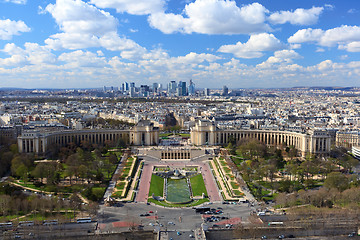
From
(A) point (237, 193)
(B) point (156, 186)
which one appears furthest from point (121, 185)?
(A) point (237, 193)

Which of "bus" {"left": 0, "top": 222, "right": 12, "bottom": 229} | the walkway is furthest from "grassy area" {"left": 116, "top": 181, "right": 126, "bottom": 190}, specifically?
"bus" {"left": 0, "top": 222, "right": 12, "bottom": 229}

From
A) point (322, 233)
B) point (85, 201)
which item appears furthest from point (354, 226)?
point (85, 201)

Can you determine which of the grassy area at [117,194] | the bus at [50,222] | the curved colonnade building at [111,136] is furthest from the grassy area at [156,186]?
the curved colonnade building at [111,136]

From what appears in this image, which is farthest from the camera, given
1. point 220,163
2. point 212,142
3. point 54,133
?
point 212,142

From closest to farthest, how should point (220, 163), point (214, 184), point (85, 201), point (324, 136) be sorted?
point (85, 201)
point (214, 184)
point (220, 163)
point (324, 136)

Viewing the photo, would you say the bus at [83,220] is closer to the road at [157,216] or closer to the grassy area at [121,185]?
the road at [157,216]

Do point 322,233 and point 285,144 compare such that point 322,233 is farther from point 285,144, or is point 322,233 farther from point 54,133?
point 54,133
